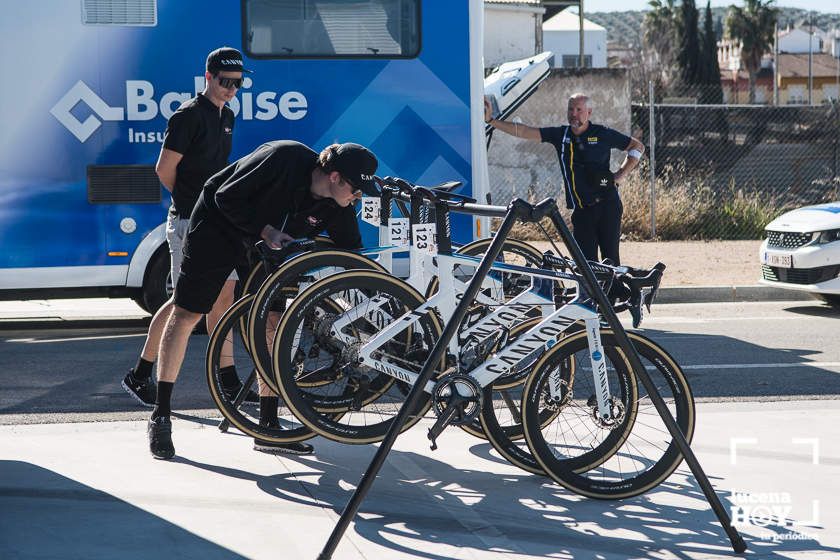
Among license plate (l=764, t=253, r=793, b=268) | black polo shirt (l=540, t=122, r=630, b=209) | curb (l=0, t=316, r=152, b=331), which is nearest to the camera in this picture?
black polo shirt (l=540, t=122, r=630, b=209)

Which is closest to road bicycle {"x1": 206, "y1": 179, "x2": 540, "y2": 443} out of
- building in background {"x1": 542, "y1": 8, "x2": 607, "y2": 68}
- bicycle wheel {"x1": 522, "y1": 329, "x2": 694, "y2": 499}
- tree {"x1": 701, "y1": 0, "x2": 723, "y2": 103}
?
bicycle wheel {"x1": 522, "y1": 329, "x2": 694, "y2": 499}

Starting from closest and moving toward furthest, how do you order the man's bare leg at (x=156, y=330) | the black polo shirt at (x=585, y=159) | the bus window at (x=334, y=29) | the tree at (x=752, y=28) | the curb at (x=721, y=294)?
the man's bare leg at (x=156, y=330) → the black polo shirt at (x=585, y=159) → the bus window at (x=334, y=29) → the curb at (x=721, y=294) → the tree at (x=752, y=28)

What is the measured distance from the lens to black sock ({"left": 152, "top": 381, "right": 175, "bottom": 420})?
5.73 m

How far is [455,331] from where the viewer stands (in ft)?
14.9

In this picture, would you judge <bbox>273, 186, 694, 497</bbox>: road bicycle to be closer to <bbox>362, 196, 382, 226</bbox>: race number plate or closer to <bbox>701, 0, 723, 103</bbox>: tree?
<bbox>362, 196, 382, 226</bbox>: race number plate

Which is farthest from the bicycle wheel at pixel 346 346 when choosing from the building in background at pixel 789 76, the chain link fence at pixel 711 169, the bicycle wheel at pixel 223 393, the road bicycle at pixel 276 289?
the building in background at pixel 789 76

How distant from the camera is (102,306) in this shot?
12.1 metres

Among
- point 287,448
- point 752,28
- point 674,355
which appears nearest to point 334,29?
point 674,355

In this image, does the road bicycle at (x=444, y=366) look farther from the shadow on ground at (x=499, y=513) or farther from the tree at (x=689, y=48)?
the tree at (x=689, y=48)

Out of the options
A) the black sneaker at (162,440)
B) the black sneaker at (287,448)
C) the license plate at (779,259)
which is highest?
the license plate at (779,259)

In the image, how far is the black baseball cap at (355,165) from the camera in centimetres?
524

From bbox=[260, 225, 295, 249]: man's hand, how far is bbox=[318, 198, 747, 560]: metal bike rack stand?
3.53 ft

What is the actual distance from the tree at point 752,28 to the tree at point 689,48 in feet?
52.4

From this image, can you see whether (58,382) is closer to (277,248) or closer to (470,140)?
(277,248)
